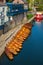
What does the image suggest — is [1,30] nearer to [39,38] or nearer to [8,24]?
[8,24]

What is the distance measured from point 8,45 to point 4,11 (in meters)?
8.35

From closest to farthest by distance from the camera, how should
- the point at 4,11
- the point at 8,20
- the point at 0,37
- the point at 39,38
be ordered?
the point at 0,37
the point at 4,11
the point at 8,20
the point at 39,38

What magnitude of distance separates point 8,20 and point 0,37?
1024cm

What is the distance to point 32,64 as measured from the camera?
123 ft

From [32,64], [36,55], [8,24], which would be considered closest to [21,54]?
[36,55]

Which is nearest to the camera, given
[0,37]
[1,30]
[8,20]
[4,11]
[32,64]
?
[32,64]

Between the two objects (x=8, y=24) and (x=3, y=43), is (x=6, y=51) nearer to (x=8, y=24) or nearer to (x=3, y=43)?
(x=3, y=43)

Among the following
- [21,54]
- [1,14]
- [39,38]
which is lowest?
[39,38]

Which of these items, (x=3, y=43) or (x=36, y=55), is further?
(x=36, y=55)

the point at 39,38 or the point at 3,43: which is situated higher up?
the point at 3,43

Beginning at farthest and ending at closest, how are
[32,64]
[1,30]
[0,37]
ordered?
[1,30]
[0,37]
[32,64]

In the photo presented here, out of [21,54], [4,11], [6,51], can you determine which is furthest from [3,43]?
[4,11]

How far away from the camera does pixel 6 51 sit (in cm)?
3872

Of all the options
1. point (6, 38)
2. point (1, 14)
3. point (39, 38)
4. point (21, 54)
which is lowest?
point (39, 38)
